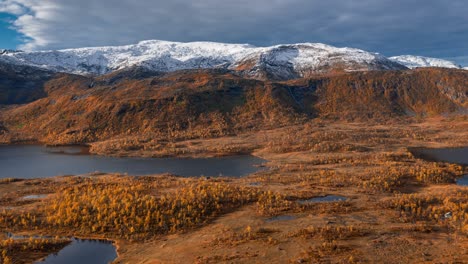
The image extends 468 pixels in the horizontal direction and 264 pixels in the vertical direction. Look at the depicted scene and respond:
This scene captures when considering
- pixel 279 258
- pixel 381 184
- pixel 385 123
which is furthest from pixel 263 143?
pixel 279 258

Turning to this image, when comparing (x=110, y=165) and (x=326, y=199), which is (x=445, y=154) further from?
(x=110, y=165)

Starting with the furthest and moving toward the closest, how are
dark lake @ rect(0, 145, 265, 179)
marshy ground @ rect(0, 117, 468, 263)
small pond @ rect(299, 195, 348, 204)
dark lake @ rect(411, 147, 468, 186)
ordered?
dark lake @ rect(411, 147, 468, 186) → dark lake @ rect(0, 145, 265, 179) → small pond @ rect(299, 195, 348, 204) → marshy ground @ rect(0, 117, 468, 263)

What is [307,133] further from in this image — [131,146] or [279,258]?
[279,258]

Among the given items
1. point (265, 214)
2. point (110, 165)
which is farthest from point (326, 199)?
point (110, 165)

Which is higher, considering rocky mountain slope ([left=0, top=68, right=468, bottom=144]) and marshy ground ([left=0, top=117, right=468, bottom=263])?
rocky mountain slope ([left=0, top=68, right=468, bottom=144])

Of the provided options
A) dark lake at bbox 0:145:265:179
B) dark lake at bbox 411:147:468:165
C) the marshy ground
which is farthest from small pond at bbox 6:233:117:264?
dark lake at bbox 411:147:468:165

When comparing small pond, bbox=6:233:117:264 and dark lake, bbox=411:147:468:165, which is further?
dark lake, bbox=411:147:468:165

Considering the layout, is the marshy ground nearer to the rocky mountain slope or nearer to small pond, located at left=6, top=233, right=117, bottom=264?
small pond, located at left=6, top=233, right=117, bottom=264

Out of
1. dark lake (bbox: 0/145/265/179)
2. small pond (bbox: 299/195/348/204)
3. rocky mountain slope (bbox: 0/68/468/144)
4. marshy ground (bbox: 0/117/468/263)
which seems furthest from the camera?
rocky mountain slope (bbox: 0/68/468/144)
